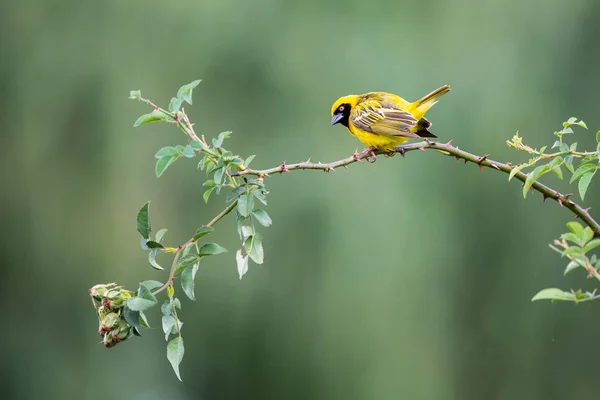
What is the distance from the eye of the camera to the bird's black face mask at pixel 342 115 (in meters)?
3.71

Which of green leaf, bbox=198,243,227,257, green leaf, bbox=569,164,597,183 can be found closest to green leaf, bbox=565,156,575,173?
green leaf, bbox=569,164,597,183

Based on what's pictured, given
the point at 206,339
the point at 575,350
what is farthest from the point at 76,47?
the point at 575,350

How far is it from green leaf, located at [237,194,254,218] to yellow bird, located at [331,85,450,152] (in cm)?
138

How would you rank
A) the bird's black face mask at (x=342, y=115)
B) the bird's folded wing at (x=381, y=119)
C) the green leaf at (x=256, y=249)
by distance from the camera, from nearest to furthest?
1. the green leaf at (x=256, y=249)
2. the bird's folded wing at (x=381, y=119)
3. the bird's black face mask at (x=342, y=115)

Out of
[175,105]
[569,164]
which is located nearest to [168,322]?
[175,105]

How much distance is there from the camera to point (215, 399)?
7.15m

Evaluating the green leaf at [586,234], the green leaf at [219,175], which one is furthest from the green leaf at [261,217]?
the green leaf at [586,234]

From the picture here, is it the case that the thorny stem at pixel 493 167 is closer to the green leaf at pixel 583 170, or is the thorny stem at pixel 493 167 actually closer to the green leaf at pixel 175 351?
the green leaf at pixel 583 170

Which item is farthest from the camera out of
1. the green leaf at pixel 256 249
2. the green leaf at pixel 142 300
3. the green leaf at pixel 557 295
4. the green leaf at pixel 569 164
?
the green leaf at pixel 256 249

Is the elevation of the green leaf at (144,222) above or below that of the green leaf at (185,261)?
above

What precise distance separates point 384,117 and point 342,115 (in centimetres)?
43

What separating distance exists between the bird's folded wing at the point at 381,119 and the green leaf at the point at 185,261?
1537 mm

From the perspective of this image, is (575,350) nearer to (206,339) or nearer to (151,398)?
(206,339)

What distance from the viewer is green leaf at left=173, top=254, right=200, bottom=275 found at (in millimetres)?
1681
